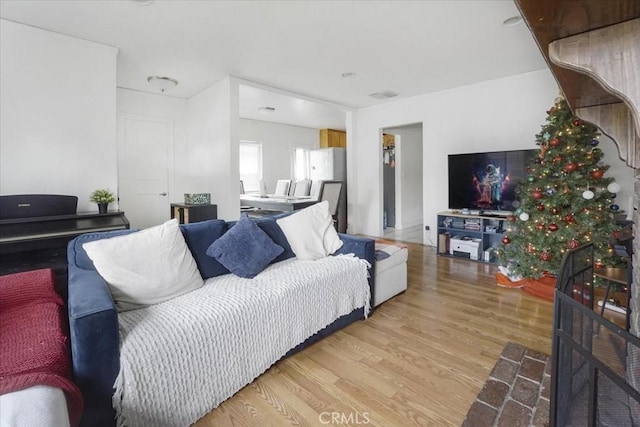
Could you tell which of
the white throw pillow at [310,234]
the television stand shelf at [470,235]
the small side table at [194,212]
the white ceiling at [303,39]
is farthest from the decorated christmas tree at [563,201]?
the small side table at [194,212]

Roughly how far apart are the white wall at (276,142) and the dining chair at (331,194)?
2.78 meters

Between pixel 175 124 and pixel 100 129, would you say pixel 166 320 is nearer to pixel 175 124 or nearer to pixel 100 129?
pixel 100 129

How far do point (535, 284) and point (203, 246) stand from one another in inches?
118

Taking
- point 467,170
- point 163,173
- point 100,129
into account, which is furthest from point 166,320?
point 163,173

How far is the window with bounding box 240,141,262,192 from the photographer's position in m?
7.52

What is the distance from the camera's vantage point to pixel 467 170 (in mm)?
4258

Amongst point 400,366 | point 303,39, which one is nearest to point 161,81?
point 303,39

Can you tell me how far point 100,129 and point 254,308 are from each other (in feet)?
9.13

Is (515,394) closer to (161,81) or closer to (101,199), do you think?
(101,199)

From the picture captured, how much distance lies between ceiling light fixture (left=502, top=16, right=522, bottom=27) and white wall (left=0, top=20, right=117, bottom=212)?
3.83 m

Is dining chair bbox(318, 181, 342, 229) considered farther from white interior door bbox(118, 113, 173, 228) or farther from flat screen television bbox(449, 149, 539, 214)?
white interior door bbox(118, 113, 173, 228)

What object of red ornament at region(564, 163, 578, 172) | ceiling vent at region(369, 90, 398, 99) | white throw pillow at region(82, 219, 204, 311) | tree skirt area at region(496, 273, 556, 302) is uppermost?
ceiling vent at region(369, 90, 398, 99)

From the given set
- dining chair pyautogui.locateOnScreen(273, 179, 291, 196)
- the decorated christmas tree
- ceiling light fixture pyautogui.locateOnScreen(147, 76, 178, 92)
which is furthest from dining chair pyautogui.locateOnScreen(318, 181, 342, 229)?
the decorated christmas tree

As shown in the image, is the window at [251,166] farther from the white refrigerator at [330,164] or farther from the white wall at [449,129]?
the white wall at [449,129]
